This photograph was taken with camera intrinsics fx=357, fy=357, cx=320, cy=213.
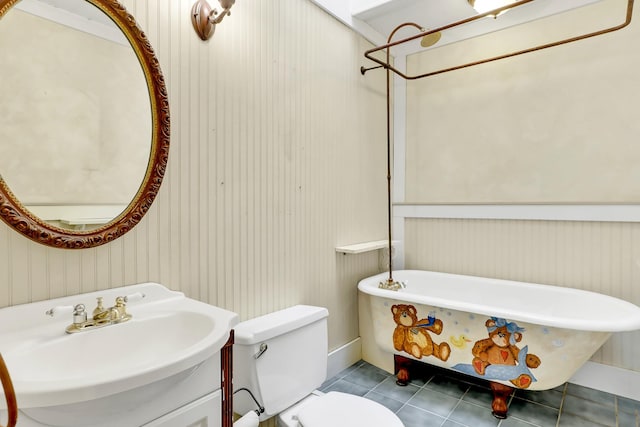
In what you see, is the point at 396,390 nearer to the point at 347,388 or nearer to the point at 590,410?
the point at 347,388

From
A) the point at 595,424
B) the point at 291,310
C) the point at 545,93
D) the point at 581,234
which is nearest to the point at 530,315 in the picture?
the point at 595,424

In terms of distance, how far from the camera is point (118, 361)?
1144mm

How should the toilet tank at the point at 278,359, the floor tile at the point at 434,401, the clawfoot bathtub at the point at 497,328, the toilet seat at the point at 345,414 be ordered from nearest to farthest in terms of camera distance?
the toilet seat at the point at 345,414
the toilet tank at the point at 278,359
the clawfoot bathtub at the point at 497,328
the floor tile at the point at 434,401

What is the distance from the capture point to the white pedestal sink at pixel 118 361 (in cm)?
79

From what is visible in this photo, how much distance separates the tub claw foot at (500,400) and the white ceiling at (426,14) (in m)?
2.43

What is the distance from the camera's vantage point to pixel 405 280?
2795mm

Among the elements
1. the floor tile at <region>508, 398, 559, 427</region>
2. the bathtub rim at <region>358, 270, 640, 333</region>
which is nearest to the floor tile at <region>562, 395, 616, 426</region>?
the floor tile at <region>508, 398, 559, 427</region>

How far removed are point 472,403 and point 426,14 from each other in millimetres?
2637

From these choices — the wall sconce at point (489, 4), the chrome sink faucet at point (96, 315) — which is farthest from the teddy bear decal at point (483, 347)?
the wall sconce at point (489, 4)

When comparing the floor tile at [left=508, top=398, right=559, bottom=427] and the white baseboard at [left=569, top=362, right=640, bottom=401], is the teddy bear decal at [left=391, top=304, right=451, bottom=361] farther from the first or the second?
the white baseboard at [left=569, top=362, right=640, bottom=401]

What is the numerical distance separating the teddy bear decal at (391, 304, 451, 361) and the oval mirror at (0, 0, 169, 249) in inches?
63.4

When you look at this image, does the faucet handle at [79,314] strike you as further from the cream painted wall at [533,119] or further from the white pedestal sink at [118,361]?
the cream painted wall at [533,119]

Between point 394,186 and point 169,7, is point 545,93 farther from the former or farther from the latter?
point 169,7

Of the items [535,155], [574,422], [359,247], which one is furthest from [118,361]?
[535,155]
